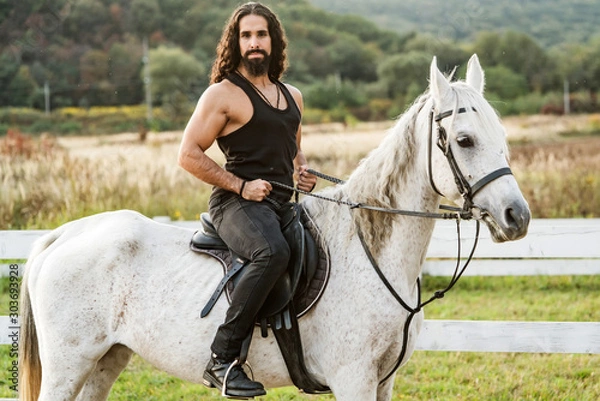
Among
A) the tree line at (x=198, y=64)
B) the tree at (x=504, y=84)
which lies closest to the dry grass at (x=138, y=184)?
the tree line at (x=198, y=64)

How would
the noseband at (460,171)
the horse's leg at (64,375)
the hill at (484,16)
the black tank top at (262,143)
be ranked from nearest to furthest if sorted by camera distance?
the noseband at (460,171) < the black tank top at (262,143) < the horse's leg at (64,375) < the hill at (484,16)

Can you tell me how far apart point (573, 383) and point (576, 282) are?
4682mm

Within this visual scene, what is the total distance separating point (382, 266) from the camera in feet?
12.3

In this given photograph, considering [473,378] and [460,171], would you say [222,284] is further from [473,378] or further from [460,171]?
[473,378]

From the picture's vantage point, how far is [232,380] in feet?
12.0

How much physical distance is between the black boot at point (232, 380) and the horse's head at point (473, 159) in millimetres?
1409

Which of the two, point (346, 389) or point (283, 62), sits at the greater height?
point (283, 62)

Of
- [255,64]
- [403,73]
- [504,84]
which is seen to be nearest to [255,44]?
[255,64]

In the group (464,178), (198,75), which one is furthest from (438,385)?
(198,75)

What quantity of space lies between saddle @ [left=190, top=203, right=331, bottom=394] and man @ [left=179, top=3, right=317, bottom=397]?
104mm

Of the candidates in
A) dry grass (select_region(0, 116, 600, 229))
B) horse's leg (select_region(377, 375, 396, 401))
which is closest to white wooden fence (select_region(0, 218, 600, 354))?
horse's leg (select_region(377, 375, 396, 401))

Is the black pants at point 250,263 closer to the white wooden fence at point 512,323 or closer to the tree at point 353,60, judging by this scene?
the white wooden fence at point 512,323

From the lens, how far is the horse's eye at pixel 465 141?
3.40m

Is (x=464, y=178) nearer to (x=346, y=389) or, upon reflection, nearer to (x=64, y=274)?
(x=346, y=389)
